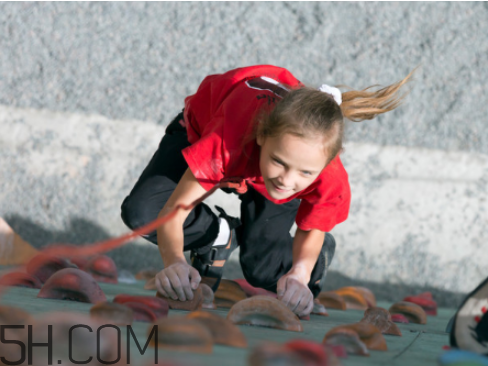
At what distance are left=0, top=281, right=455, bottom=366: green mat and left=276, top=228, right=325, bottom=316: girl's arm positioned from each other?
50 mm

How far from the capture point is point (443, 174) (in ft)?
7.87

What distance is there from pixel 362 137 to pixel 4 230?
4.61 ft

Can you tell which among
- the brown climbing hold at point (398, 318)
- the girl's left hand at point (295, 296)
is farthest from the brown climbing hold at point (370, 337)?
the brown climbing hold at point (398, 318)

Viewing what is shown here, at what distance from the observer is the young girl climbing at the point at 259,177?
133 cm

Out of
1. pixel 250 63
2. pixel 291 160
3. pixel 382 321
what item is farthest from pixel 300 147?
pixel 250 63

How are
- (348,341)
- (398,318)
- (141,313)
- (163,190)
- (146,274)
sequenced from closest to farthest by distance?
(348,341), (141,313), (398,318), (163,190), (146,274)

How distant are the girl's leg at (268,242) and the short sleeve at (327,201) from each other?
0.71 ft

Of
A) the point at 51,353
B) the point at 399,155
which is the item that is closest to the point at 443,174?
the point at 399,155

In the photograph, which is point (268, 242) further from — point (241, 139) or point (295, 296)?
point (241, 139)

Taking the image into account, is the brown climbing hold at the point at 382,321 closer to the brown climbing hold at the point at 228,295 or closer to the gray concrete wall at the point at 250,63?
the brown climbing hold at the point at 228,295

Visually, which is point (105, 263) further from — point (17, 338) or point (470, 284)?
point (470, 284)

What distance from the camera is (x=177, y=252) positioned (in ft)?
4.76

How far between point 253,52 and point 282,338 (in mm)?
1627

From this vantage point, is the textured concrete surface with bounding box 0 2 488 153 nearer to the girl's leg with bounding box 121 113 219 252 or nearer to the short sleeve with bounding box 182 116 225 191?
the girl's leg with bounding box 121 113 219 252
